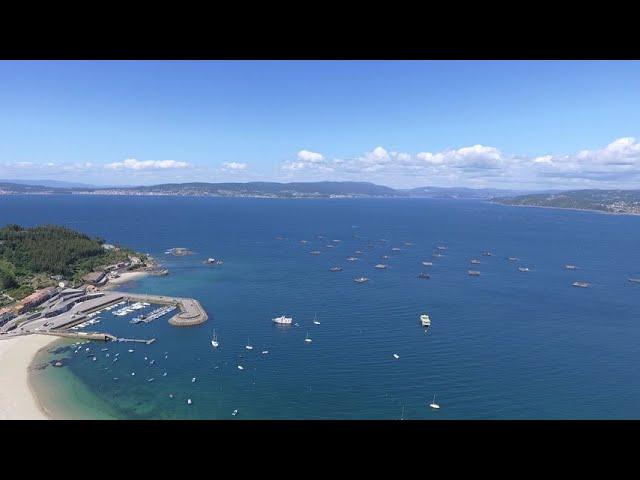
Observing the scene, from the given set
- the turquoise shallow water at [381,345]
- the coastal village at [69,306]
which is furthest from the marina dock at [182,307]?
the turquoise shallow water at [381,345]

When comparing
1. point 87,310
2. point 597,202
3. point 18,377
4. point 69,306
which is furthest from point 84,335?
point 597,202

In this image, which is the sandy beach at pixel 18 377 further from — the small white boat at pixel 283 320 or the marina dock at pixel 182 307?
the small white boat at pixel 283 320

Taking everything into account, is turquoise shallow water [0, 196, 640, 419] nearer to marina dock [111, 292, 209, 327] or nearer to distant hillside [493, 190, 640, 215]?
marina dock [111, 292, 209, 327]

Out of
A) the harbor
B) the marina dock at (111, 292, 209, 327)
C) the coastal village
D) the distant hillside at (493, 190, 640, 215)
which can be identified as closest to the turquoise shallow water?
the marina dock at (111, 292, 209, 327)

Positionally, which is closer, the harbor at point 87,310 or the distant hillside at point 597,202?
the harbor at point 87,310

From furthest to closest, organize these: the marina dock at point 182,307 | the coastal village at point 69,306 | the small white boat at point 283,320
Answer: the small white boat at point 283,320, the marina dock at point 182,307, the coastal village at point 69,306
